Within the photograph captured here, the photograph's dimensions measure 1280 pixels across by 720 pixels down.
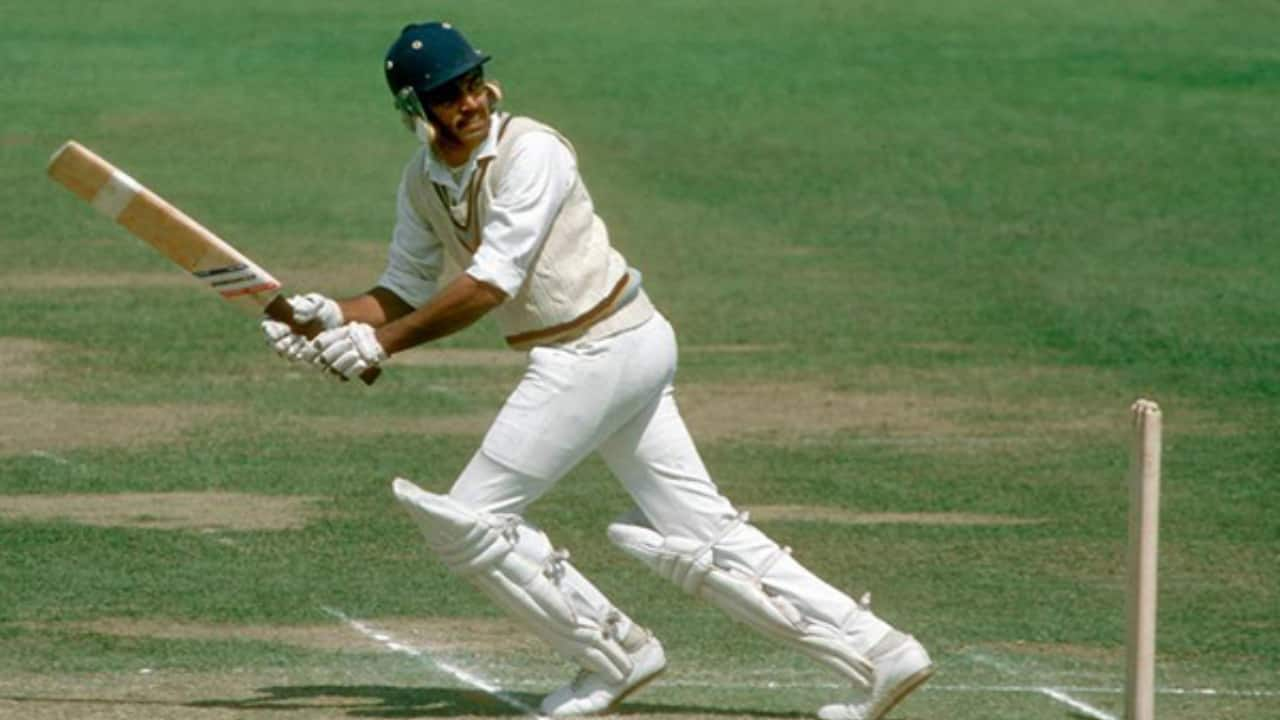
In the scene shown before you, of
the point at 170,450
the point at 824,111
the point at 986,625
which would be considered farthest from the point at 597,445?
the point at 824,111

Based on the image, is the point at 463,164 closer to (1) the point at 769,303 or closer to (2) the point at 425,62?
(2) the point at 425,62

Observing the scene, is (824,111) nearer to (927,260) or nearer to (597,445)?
(927,260)

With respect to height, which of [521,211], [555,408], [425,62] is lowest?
[555,408]

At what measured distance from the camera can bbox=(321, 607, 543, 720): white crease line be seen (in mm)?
9359

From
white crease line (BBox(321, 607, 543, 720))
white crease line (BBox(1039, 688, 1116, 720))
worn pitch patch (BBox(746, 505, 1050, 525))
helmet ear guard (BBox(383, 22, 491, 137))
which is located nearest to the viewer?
helmet ear guard (BBox(383, 22, 491, 137))

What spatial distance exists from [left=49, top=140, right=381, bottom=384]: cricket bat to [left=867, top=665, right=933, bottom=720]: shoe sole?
181cm

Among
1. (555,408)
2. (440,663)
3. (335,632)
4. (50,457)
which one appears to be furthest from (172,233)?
(50,457)

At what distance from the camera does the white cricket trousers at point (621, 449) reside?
8.65m

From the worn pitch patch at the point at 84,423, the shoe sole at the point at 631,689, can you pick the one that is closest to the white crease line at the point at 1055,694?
the shoe sole at the point at 631,689

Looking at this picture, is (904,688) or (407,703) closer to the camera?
(904,688)

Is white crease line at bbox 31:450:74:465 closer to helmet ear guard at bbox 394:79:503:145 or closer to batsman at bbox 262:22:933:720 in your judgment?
batsman at bbox 262:22:933:720

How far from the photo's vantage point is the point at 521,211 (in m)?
8.52

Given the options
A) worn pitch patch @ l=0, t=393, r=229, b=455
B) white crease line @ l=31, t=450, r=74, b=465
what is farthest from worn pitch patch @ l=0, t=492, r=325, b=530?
worn pitch patch @ l=0, t=393, r=229, b=455

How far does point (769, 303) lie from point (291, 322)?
12.0 meters
